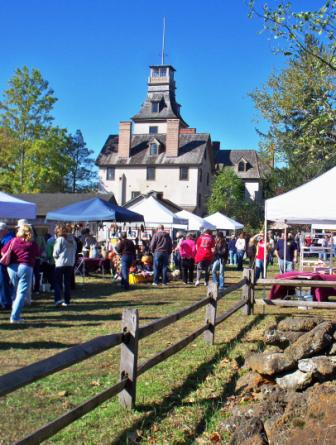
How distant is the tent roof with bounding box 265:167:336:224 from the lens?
12.2m

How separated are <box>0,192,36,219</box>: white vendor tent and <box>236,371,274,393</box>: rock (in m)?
8.71

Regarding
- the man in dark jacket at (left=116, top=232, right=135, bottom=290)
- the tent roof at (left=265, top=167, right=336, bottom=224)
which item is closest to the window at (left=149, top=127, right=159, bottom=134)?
the man in dark jacket at (left=116, top=232, right=135, bottom=290)

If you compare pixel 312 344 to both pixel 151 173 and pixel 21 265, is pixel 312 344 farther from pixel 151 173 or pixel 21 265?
pixel 151 173

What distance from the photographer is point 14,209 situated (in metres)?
13.5

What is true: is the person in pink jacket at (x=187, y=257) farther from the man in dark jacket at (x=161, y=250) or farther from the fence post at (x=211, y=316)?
the fence post at (x=211, y=316)

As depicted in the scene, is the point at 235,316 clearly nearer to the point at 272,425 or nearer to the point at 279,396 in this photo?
the point at 279,396

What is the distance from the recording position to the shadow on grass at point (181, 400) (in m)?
4.69

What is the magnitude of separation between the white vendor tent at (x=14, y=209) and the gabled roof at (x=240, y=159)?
2123 inches

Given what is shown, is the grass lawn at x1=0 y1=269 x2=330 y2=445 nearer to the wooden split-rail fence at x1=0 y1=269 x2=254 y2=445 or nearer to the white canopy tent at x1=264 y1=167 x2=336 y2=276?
the wooden split-rail fence at x1=0 y1=269 x2=254 y2=445

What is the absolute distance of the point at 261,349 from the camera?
775 centimetres

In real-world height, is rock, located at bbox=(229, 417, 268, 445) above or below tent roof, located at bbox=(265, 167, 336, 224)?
below

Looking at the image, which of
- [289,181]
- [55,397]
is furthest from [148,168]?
[55,397]

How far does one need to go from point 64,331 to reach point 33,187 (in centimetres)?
3807

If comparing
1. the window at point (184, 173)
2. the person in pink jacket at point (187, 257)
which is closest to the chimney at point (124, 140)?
the window at point (184, 173)
